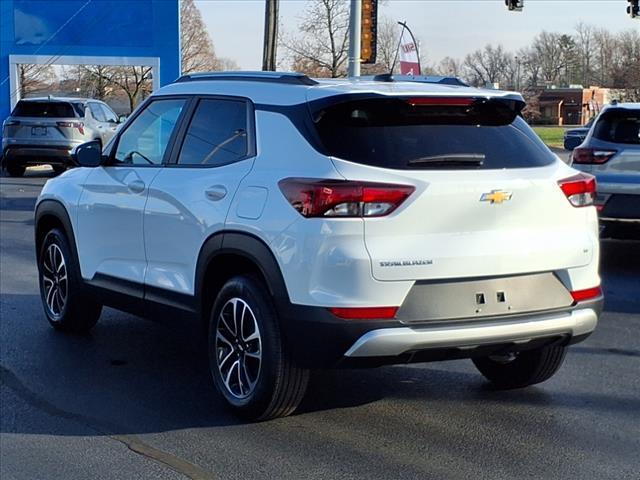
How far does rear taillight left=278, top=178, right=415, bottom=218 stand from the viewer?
14.7ft

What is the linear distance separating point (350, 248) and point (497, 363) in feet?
5.95

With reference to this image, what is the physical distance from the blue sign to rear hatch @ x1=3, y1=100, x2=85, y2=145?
18.8 ft

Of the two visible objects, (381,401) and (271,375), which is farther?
(381,401)

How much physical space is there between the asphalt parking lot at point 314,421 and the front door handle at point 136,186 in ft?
2.89

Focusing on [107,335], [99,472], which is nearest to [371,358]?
[99,472]

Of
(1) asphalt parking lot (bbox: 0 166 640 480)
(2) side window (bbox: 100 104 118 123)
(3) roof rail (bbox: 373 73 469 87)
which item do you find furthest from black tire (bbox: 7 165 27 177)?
(3) roof rail (bbox: 373 73 469 87)

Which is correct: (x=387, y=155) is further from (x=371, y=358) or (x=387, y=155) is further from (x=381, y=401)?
(x=381, y=401)

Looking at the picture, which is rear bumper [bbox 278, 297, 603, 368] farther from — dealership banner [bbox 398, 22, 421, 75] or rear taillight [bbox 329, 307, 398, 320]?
dealership banner [bbox 398, 22, 421, 75]

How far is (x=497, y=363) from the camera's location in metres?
5.83

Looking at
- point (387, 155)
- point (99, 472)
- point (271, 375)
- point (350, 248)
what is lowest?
point (99, 472)

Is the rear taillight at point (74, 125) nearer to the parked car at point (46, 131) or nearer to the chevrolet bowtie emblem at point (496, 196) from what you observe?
the parked car at point (46, 131)

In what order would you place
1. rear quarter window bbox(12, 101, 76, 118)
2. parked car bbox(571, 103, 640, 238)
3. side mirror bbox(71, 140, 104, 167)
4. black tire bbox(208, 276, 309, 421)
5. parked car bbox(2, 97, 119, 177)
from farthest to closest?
rear quarter window bbox(12, 101, 76, 118) < parked car bbox(2, 97, 119, 177) < parked car bbox(571, 103, 640, 238) < side mirror bbox(71, 140, 104, 167) < black tire bbox(208, 276, 309, 421)

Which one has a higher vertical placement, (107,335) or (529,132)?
(529,132)

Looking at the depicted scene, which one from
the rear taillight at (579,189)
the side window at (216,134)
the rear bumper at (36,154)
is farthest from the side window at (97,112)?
the rear taillight at (579,189)
